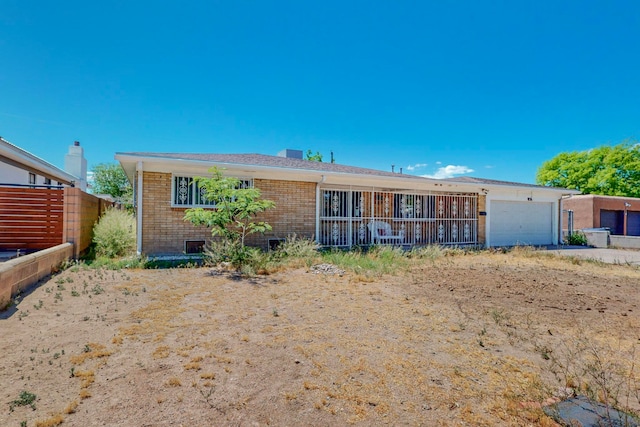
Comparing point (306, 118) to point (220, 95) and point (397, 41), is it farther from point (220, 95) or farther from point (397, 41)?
point (397, 41)

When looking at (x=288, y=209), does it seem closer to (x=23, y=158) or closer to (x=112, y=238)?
(x=112, y=238)

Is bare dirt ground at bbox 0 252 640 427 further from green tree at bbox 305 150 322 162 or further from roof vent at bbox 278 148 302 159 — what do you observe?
green tree at bbox 305 150 322 162

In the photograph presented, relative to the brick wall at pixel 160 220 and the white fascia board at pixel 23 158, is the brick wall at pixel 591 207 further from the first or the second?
the white fascia board at pixel 23 158

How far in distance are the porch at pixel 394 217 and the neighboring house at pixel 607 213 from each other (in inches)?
634

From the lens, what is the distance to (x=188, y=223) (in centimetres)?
921

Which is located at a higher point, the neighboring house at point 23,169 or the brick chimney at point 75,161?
the brick chimney at point 75,161

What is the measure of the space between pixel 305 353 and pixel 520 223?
50.4 ft

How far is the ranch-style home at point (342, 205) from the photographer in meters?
8.85

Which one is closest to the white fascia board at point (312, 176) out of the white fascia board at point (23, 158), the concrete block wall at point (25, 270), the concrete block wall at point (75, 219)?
the concrete block wall at point (75, 219)

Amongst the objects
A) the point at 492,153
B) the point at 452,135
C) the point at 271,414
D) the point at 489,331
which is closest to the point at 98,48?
the point at 271,414

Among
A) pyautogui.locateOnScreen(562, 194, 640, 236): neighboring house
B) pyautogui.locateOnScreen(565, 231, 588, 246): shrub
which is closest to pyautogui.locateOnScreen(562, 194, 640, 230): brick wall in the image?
pyautogui.locateOnScreen(562, 194, 640, 236): neighboring house

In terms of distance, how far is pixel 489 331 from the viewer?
3.91 m

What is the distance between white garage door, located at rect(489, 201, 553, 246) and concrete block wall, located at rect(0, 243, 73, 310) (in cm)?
1557

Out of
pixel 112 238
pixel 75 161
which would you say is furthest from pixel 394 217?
pixel 75 161
